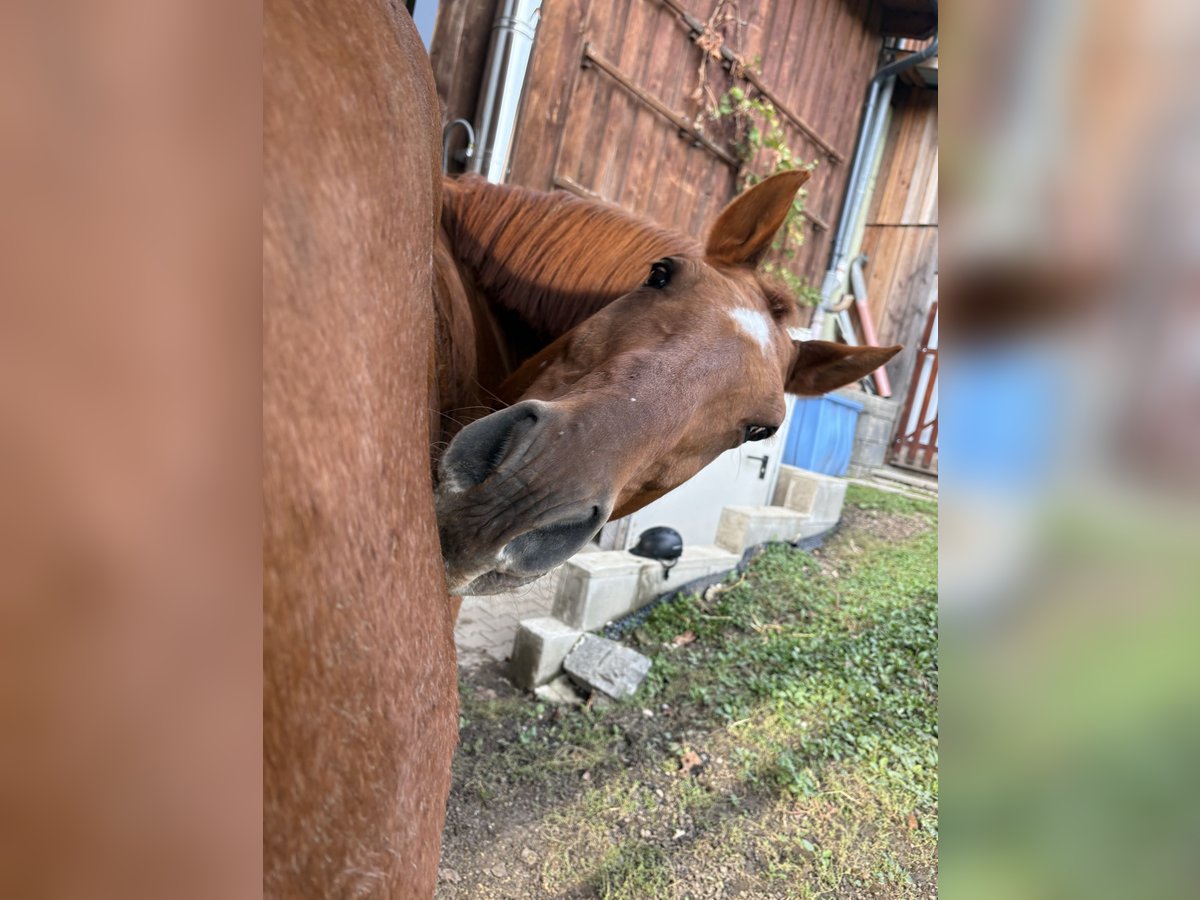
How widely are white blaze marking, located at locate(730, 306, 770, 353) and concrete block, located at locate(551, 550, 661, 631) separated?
2.35 m

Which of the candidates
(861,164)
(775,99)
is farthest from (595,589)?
(861,164)

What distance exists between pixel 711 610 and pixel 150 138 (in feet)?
15.7

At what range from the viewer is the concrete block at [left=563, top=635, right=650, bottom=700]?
363 cm

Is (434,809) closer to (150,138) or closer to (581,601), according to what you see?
(150,138)

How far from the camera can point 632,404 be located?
53.5 inches

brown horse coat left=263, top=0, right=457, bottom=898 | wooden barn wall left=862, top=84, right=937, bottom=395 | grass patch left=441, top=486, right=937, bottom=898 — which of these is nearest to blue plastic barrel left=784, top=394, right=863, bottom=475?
wooden barn wall left=862, top=84, right=937, bottom=395

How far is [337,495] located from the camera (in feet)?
Answer: 2.13

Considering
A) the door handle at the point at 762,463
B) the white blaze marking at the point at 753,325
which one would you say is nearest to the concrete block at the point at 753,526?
the door handle at the point at 762,463

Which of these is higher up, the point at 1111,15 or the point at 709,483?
the point at 1111,15

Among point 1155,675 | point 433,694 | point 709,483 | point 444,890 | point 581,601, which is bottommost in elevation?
point 444,890

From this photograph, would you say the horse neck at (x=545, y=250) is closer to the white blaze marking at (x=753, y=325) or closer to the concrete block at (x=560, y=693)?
the white blaze marking at (x=753, y=325)

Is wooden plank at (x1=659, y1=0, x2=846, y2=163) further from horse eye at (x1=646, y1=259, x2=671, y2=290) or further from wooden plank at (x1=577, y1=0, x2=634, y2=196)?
horse eye at (x1=646, y1=259, x2=671, y2=290)

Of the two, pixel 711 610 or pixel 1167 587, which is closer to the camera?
pixel 1167 587

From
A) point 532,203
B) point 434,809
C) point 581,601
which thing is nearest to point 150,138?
point 434,809
